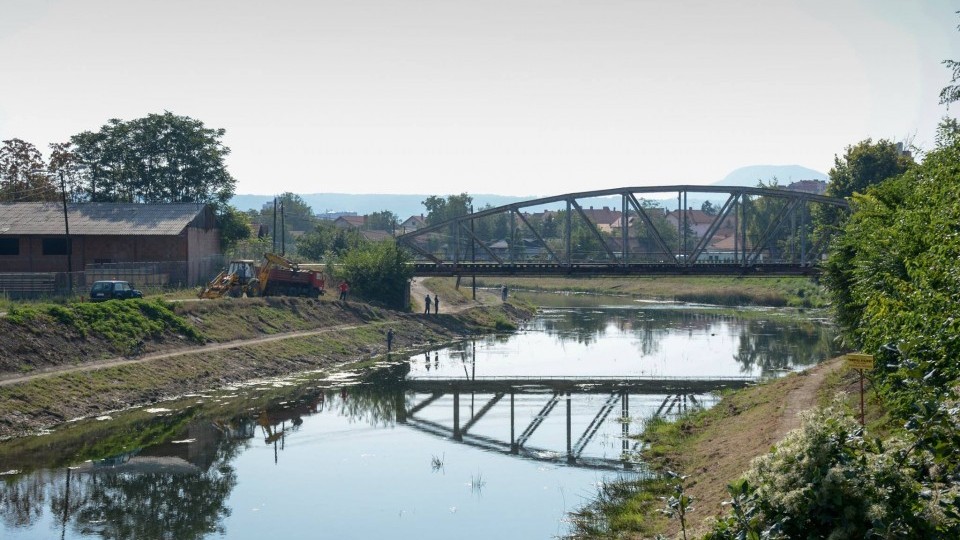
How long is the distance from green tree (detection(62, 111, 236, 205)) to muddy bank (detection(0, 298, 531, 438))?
76.5 ft

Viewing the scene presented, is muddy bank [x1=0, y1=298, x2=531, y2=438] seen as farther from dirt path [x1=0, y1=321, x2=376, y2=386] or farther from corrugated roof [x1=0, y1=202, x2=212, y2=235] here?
corrugated roof [x1=0, y1=202, x2=212, y2=235]

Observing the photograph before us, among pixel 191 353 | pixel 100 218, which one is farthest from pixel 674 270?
pixel 100 218

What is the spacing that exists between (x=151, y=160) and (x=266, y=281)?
24.4 metres

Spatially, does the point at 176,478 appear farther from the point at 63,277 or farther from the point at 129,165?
the point at 129,165

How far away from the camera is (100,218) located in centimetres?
6750

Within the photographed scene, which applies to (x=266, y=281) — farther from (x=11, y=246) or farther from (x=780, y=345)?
(x=780, y=345)

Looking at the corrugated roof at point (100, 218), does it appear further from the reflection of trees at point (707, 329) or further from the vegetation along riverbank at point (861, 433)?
the vegetation along riverbank at point (861, 433)

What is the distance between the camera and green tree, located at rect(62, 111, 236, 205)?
8494cm

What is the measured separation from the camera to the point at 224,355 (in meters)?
49.0

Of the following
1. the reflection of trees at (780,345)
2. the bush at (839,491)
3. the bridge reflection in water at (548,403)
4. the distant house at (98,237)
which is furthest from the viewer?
the distant house at (98,237)

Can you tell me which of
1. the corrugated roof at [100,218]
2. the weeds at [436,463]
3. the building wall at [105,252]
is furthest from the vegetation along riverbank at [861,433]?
the corrugated roof at [100,218]

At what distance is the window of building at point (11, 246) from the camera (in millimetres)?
64625

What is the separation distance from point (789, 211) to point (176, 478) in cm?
5905

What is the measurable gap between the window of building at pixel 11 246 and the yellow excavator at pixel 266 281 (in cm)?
1235
